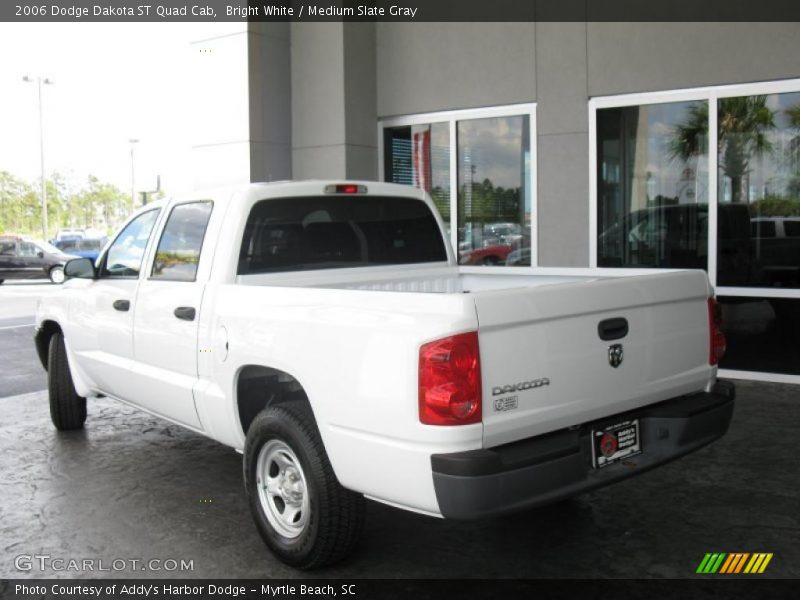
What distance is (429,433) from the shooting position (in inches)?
127

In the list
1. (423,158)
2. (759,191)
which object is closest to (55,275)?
(423,158)

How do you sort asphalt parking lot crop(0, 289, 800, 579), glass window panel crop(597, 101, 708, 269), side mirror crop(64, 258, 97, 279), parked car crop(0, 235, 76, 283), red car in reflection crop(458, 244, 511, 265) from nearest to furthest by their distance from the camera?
asphalt parking lot crop(0, 289, 800, 579) < side mirror crop(64, 258, 97, 279) < glass window panel crop(597, 101, 708, 269) < red car in reflection crop(458, 244, 511, 265) < parked car crop(0, 235, 76, 283)

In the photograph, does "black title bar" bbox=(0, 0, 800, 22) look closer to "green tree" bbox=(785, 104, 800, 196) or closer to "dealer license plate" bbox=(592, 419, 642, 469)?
"green tree" bbox=(785, 104, 800, 196)

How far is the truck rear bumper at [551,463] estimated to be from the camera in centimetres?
319

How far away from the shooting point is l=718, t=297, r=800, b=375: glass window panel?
8.08 meters

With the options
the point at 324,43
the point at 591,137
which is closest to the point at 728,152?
the point at 591,137

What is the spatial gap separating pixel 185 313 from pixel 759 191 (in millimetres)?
6126

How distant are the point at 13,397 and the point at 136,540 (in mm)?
4672

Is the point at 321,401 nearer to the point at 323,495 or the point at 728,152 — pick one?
the point at 323,495

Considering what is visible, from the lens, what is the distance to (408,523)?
4.68 meters

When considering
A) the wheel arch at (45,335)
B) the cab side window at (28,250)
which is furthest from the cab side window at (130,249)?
the cab side window at (28,250)

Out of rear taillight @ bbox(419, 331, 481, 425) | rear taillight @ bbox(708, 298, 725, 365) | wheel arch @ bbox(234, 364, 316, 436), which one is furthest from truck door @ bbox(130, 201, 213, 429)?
rear taillight @ bbox(708, 298, 725, 365)

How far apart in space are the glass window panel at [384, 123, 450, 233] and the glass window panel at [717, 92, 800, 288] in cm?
353

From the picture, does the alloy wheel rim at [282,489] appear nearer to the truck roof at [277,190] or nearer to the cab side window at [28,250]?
the truck roof at [277,190]
